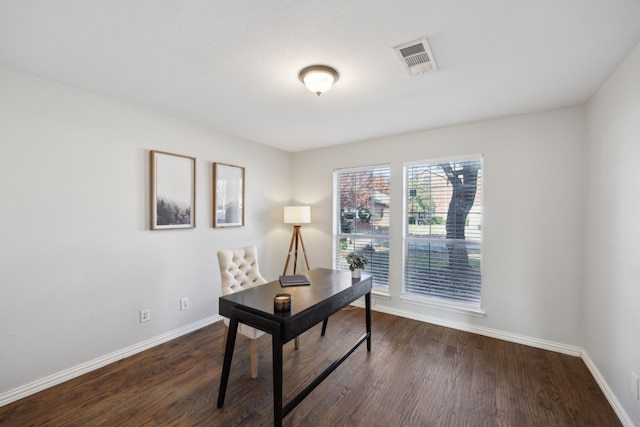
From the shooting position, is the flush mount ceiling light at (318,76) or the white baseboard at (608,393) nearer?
the white baseboard at (608,393)

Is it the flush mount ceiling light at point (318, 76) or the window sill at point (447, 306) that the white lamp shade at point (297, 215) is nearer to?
the window sill at point (447, 306)

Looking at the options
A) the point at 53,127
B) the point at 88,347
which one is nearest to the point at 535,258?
the point at 88,347

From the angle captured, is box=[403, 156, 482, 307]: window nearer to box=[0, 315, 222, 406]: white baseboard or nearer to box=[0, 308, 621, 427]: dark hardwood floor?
box=[0, 308, 621, 427]: dark hardwood floor

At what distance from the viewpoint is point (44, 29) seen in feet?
5.19

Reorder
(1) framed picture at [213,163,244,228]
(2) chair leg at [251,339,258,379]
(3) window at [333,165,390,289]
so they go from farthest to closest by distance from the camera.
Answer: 1. (3) window at [333,165,390,289]
2. (1) framed picture at [213,163,244,228]
3. (2) chair leg at [251,339,258,379]

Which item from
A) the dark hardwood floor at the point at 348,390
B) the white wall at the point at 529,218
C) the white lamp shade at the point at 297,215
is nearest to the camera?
the dark hardwood floor at the point at 348,390

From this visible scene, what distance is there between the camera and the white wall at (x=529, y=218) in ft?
8.57

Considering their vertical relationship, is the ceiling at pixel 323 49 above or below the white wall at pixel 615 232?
above

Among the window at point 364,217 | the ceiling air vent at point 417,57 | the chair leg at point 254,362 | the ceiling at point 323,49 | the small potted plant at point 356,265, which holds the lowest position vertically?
the chair leg at point 254,362

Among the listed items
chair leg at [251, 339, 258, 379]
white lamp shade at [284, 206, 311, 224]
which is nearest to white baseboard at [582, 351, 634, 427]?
chair leg at [251, 339, 258, 379]

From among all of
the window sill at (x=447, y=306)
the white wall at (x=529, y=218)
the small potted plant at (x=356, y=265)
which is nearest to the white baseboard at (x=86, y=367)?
the small potted plant at (x=356, y=265)

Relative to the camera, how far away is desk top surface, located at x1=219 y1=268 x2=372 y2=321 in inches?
71.1

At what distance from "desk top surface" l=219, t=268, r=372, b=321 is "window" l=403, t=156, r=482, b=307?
119 cm

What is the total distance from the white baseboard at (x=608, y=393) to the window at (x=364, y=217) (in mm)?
2004
